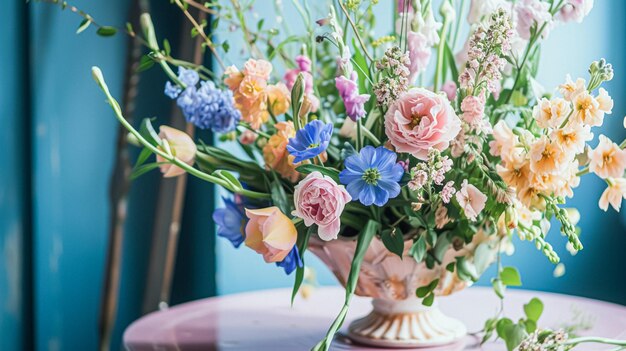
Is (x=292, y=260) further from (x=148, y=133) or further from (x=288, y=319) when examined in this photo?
(x=288, y=319)

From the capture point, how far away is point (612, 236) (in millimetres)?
1551

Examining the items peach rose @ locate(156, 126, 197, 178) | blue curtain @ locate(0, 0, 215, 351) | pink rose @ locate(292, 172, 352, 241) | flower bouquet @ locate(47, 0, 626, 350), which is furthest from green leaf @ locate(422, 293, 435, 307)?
blue curtain @ locate(0, 0, 215, 351)

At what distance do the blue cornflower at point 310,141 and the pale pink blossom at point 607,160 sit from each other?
0.25 meters

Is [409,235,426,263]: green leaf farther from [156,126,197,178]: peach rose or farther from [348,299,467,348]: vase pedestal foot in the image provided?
[156,126,197,178]: peach rose

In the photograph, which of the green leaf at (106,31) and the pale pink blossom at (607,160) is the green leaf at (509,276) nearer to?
the pale pink blossom at (607,160)

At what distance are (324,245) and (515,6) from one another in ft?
1.11

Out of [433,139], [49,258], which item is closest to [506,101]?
[433,139]

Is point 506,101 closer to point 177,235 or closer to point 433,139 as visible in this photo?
point 433,139

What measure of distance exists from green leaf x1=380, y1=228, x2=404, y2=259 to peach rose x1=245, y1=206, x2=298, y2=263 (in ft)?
0.32

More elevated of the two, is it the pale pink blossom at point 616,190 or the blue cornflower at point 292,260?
the pale pink blossom at point 616,190

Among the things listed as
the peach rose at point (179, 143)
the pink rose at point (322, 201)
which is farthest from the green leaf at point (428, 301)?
the peach rose at point (179, 143)

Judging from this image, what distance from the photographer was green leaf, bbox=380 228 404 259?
82 cm

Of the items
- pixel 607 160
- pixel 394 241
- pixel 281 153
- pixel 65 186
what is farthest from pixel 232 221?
pixel 65 186

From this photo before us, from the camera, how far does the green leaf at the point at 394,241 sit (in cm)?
82
